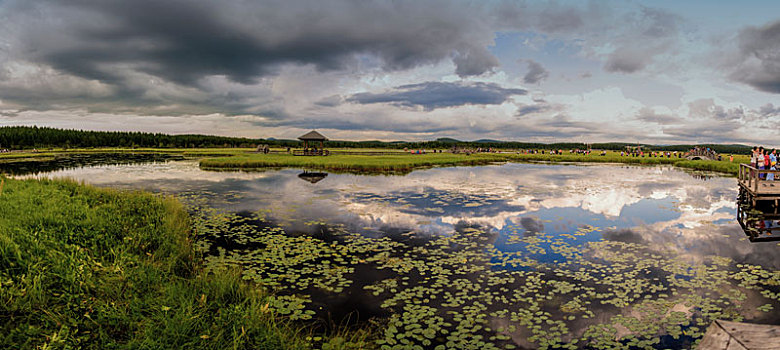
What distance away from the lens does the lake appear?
547cm

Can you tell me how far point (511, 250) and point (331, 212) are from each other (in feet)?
23.3

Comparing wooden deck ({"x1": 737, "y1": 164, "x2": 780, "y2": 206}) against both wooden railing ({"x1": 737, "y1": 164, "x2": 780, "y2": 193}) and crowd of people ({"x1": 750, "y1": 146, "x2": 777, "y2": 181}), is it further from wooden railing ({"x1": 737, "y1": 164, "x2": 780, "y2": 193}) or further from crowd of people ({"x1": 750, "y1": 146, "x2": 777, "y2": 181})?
crowd of people ({"x1": 750, "y1": 146, "x2": 777, "y2": 181})

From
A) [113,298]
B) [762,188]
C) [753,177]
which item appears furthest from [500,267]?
[753,177]

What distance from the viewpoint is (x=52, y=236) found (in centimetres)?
696

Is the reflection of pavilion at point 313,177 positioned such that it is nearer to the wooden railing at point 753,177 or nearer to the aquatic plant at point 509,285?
the aquatic plant at point 509,285

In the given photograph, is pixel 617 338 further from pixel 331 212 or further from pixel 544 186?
pixel 544 186

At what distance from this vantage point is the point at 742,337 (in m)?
3.11

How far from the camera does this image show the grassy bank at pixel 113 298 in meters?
4.16

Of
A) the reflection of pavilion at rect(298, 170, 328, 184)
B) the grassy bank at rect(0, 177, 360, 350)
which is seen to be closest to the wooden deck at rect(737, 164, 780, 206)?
the grassy bank at rect(0, 177, 360, 350)

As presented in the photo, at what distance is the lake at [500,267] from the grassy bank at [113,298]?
3.12ft

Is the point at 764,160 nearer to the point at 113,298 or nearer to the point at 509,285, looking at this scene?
the point at 509,285

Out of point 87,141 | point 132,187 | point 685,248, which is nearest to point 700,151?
point 685,248

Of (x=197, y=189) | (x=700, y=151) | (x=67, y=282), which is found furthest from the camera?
(x=700, y=151)

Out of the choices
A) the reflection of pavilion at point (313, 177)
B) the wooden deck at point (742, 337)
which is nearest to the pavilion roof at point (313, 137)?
the reflection of pavilion at point (313, 177)
